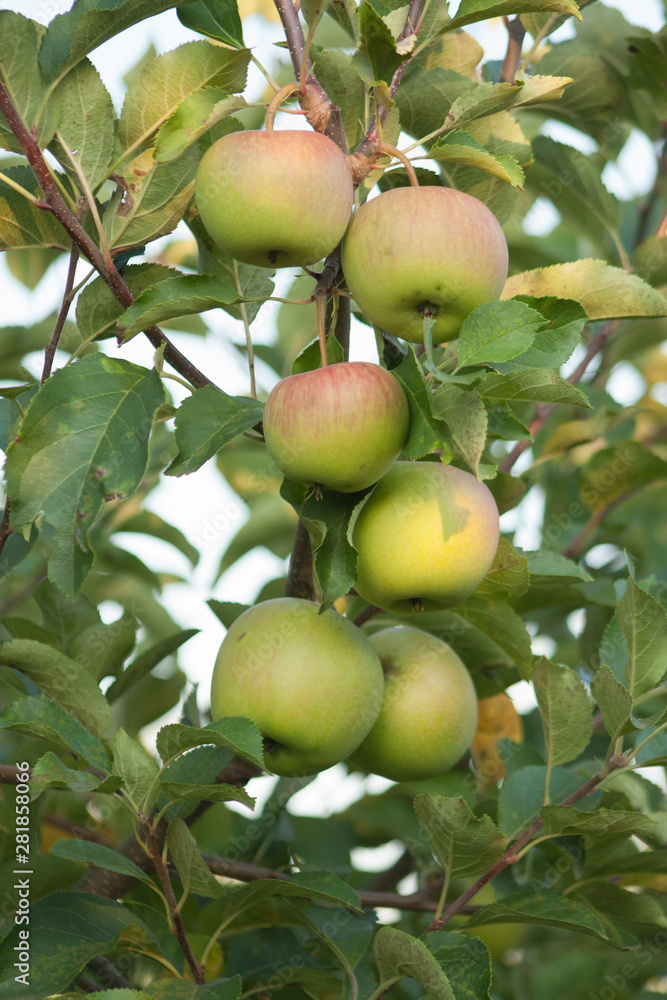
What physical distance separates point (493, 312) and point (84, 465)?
56cm

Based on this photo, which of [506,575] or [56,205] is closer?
[56,205]

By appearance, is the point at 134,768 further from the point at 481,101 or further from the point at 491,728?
the point at 491,728

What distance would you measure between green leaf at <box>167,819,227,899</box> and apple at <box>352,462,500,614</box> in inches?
16.1

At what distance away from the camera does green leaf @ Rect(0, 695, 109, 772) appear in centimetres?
115

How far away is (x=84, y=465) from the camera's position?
1213 mm

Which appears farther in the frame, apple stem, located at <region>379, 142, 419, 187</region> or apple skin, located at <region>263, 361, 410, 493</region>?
apple stem, located at <region>379, 142, 419, 187</region>

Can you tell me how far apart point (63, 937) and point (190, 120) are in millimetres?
1108

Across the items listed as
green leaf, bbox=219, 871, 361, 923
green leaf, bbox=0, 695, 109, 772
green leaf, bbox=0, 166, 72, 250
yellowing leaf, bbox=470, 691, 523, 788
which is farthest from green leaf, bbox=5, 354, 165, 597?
yellowing leaf, bbox=470, 691, 523, 788

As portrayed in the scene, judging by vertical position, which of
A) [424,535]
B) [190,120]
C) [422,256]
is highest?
[190,120]

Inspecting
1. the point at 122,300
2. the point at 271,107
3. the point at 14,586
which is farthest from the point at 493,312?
the point at 14,586

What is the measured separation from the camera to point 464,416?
113 centimetres

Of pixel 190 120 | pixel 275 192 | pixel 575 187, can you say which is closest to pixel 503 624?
pixel 275 192

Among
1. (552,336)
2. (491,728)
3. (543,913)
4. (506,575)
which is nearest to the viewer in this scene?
(552,336)

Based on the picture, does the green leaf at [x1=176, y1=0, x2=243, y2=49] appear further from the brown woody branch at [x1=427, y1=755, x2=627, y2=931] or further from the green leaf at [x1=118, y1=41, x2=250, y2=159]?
the brown woody branch at [x1=427, y1=755, x2=627, y2=931]
